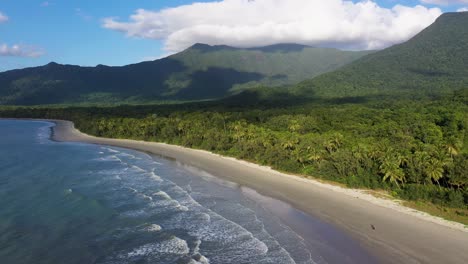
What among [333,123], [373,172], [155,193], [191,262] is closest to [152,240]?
[191,262]

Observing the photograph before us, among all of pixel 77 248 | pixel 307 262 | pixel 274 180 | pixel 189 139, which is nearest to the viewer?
pixel 307 262

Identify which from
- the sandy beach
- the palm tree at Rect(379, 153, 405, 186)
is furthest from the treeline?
the sandy beach

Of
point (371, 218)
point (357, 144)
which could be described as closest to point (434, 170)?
point (371, 218)

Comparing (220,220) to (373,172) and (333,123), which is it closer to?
(373,172)

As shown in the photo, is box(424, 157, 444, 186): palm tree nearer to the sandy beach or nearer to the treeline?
the treeline

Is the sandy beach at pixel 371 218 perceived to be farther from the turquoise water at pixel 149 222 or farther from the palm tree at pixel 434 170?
the palm tree at pixel 434 170

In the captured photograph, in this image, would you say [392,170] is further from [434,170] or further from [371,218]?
[371,218]
